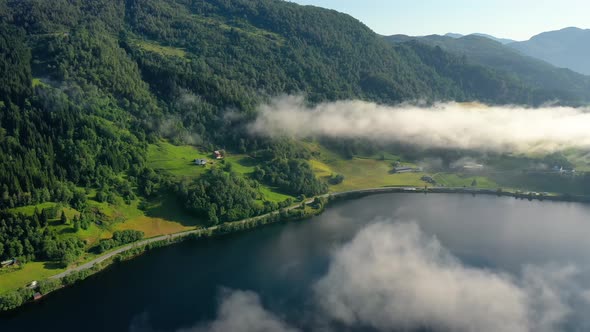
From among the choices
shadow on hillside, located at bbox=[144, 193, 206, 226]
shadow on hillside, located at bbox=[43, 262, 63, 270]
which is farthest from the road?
shadow on hillside, located at bbox=[144, 193, 206, 226]

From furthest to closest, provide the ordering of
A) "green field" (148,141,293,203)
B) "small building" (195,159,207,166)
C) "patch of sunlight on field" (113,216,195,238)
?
1. "small building" (195,159,207,166)
2. "green field" (148,141,293,203)
3. "patch of sunlight on field" (113,216,195,238)

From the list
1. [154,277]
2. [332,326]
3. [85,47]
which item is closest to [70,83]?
[85,47]

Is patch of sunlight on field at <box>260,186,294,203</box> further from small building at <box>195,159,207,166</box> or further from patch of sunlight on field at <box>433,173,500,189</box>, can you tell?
patch of sunlight on field at <box>433,173,500,189</box>

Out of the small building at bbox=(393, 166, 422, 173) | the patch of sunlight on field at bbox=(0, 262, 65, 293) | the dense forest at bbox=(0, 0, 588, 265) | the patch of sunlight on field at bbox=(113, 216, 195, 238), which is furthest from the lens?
the small building at bbox=(393, 166, 422, 173)

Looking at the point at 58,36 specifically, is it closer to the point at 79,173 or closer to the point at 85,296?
the point at 79,173

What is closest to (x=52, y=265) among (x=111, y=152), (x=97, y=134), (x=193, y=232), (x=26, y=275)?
(x=26, y=275)
